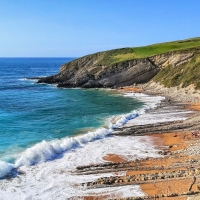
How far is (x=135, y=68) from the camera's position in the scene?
63562 mm

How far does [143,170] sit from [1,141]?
1340 centimetres

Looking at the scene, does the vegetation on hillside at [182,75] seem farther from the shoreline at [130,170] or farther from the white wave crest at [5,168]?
the white wave crest at [5,168]

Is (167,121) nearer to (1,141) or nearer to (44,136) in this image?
(44,136)

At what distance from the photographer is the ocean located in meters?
17.3

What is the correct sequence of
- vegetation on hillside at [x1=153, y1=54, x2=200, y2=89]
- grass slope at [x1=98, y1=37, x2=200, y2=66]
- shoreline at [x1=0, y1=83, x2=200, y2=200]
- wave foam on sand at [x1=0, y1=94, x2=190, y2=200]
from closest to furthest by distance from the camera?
shoreline at [x1=0, y1=83, x2=200, y2=200] → wave foam on sand at [x1=0, y1=94, x2=190, y2=200] → vegetation on hillside at [x1=153, y1=54, x2=200, y2=89] → grass slope at [x1=98, y1=37, x2=200, y2=66]

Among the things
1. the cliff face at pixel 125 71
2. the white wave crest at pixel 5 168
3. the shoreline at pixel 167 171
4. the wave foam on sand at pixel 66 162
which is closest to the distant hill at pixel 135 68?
the cliff face at pixel 125 71

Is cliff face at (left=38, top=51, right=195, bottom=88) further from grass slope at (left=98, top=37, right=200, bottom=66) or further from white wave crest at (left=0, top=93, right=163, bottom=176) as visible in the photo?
white wave crest at (left=0, top=93, right=163, bottom=176)

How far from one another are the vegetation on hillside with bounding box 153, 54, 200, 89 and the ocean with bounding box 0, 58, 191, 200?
7.18 m

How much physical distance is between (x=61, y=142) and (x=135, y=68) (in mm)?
40726

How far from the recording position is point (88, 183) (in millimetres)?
17203

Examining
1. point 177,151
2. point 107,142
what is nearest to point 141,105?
point 107,142

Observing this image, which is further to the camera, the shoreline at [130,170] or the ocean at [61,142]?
the ocean at [61,142]

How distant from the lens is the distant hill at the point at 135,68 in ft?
176

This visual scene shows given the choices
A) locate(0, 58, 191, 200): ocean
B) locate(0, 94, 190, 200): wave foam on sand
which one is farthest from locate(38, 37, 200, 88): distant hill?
locate(0, 94, 190, 200): wave foam on sand
